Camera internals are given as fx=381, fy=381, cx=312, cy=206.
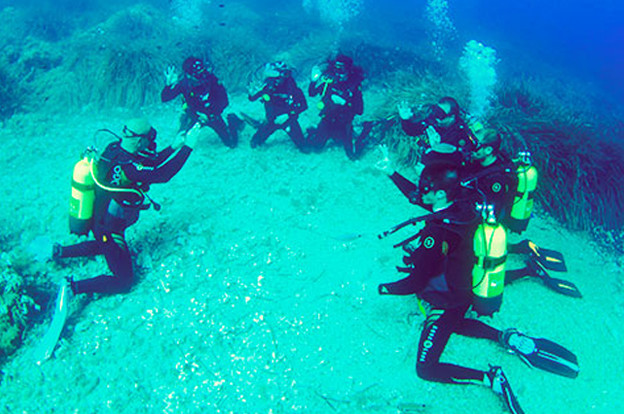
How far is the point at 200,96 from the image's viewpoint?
275 inches

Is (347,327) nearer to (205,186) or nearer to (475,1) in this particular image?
(205,186)

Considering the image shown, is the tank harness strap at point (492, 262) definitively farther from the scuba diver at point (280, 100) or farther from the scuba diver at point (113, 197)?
the scuba diver at point (280, 100)

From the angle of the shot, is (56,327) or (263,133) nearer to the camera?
(56,327)

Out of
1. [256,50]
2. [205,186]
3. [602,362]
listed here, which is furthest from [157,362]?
[256,50]

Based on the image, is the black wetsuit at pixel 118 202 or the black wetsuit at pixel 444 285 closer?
the black wetsuit at pixel 444 285

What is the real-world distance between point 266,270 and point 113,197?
6.32 feet

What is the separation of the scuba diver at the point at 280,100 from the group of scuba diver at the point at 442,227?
1713 mm

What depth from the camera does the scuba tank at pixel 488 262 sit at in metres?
2.87

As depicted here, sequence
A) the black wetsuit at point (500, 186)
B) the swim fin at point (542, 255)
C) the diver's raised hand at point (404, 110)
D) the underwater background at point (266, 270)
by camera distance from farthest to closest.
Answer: the diver's raised hand at point (404, 110) < the swim fin at point (542, 255) < the black wetsuit at point (500, 186) < the underwater background at point (266, 270)

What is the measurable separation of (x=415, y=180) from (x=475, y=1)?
3059 inches

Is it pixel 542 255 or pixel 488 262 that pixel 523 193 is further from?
pixel 488 262

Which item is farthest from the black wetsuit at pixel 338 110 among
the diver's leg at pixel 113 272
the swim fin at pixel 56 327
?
the swim fin at pixel 56 327

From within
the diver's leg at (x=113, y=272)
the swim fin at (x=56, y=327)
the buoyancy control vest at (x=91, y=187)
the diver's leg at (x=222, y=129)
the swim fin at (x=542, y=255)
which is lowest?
the swim fin at (x=56, y=327)

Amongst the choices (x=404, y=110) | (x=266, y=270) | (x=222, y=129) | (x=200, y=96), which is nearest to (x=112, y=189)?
(x=266, y=270)
